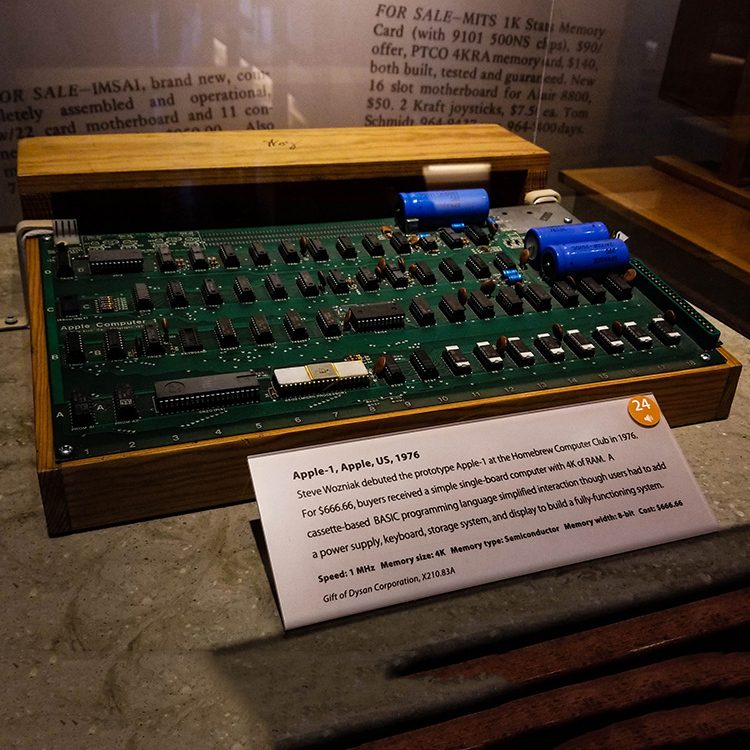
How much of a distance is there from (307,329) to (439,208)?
0.53m

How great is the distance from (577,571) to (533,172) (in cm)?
111

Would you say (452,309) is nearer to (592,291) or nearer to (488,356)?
(488,356)

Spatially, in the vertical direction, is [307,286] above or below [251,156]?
below

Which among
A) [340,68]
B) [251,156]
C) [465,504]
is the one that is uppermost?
[340,68]

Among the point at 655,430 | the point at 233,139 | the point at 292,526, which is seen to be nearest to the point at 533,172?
the point at 233,139

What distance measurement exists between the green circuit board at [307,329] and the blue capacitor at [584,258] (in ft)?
0.11

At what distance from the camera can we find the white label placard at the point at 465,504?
1.06 metres

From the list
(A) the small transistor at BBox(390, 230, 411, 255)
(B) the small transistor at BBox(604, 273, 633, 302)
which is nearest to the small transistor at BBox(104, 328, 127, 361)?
(A) the small transistor at BBox(390, 230, 411, 255)

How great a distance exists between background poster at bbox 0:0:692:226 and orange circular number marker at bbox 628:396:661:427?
110 centimetres

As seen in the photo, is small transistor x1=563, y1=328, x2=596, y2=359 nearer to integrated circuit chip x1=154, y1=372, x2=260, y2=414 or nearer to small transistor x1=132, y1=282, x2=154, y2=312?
integrated circuit chip x1=154, y1=372, x2=260, y2=414

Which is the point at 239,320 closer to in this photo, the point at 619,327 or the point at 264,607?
the point at 264,607

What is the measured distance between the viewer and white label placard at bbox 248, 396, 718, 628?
106cm

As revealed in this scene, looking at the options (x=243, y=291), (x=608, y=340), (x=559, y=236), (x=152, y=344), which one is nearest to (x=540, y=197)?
(x=559, y=236)

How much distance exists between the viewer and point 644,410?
51.5 inches
